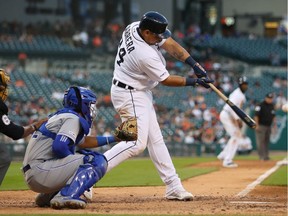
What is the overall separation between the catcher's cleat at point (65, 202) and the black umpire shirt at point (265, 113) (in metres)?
12.0

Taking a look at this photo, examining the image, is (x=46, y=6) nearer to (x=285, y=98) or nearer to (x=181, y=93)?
(x=181, y=93)

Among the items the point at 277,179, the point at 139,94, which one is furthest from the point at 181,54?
the point at 277,179

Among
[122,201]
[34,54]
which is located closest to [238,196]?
[122,201]

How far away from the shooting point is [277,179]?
1248 cm

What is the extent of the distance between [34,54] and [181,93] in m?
5.88

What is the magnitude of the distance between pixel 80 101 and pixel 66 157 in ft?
1.77

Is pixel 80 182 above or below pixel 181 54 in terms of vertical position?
below

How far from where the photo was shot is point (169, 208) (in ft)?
25.7

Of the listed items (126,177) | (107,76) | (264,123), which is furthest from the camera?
(107,76)

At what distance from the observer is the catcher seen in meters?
7.46

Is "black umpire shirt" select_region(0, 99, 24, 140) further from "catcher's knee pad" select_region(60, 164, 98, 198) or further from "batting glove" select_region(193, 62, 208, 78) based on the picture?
"batting glove" select_region(193, 62, 208, 78)

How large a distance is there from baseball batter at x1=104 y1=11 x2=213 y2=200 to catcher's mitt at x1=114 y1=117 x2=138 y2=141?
2.28 ft

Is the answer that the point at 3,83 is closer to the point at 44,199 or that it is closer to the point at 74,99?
the point at 74,99

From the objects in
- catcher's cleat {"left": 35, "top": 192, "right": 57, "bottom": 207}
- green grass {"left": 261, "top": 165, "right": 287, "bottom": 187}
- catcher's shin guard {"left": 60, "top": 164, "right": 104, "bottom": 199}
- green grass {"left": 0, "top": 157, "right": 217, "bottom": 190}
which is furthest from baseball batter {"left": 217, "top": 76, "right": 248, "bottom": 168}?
catcher's shin guard {"left": 60, "top": 164, "right": 104, "bottom": 199}
